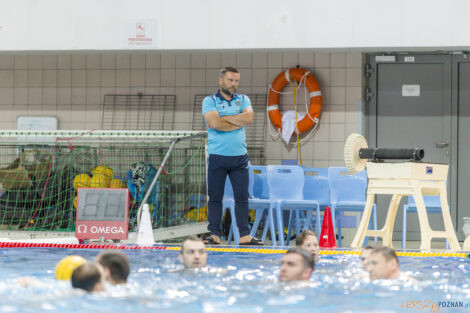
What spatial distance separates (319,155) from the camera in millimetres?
10469

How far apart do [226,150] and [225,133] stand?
0.16 m

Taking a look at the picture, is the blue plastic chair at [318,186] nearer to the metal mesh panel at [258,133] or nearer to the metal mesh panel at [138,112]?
the metal mesh panel at [258,133]

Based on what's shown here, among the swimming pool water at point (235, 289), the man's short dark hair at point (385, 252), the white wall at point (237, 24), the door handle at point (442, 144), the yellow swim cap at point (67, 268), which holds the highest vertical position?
the white wall at point (237, 24)

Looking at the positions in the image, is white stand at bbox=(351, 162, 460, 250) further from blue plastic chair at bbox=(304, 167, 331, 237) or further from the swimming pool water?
blue plastic chair at bbox=(304, 167, 331, 237)

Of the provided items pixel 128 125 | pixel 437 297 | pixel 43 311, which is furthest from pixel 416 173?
pixel 128 125

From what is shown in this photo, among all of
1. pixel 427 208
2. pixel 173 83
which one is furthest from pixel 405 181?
pixel 173 83

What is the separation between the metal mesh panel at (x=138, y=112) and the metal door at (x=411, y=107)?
2.65 meters

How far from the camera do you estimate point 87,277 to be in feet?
14.6

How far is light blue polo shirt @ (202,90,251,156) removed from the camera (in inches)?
303

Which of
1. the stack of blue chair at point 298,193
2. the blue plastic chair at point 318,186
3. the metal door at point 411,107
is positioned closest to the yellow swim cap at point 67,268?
the stack of blue chair at point 298,193

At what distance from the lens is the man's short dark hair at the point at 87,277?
4422 millimetres

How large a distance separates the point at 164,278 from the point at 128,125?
19.2 feet

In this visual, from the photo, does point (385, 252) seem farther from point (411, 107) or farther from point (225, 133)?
point (411, 107)

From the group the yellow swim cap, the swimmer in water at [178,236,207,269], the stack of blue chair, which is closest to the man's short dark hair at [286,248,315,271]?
the swimmer in water at [178,236,207,269]
